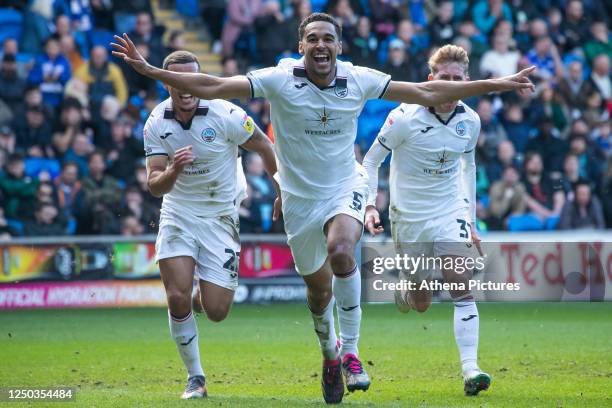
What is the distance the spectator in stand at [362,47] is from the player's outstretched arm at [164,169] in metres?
10.9

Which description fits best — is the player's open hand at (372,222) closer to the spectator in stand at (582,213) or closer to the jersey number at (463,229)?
the jersey number at (463,229)

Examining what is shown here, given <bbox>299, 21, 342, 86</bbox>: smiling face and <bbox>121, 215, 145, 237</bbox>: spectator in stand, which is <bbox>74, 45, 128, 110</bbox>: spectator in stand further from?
<bbox>299, 21, 342, 86</bbox>: smiling face

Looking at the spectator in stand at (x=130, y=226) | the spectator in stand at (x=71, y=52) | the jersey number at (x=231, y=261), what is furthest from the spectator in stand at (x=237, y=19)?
the jersey number at (x=231, y=261)

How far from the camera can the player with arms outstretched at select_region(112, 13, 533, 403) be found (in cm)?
909

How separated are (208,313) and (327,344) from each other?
126cm

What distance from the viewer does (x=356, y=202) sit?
9.38 meters

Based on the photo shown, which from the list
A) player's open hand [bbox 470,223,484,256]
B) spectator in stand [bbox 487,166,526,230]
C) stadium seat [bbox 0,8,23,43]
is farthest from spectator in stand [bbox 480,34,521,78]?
player's open hand [bbox 470,223,484,256]

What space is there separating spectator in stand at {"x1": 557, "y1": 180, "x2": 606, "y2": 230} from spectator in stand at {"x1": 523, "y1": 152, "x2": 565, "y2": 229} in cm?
13

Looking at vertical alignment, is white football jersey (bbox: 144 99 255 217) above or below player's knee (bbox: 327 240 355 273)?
above

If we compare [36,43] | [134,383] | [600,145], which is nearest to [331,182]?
[134,383]

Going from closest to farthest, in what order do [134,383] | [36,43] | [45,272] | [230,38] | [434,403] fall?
1. [434,403]
2. [134,383]
3. [45,272]
4. [36,43]
5. [230,38]

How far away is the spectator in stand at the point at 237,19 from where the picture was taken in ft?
69.4

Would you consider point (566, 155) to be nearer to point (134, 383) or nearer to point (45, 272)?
point (45, 272)

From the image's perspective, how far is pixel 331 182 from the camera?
9414 millimetres
